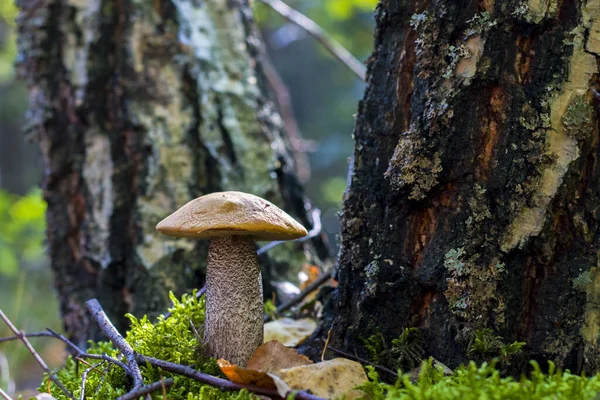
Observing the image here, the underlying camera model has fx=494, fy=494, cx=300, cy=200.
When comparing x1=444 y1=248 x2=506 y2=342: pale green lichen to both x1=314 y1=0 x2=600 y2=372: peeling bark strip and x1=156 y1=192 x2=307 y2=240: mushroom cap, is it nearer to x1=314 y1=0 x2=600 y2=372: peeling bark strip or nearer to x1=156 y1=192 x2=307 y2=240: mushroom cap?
x1=314 y1=0 x2=600 y2=372: peeling bark strip

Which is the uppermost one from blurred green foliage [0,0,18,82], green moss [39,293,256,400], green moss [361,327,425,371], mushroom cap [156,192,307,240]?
blurred green foliage [0,0,18,82]

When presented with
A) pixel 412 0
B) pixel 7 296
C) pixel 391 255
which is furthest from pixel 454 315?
pixel 7 296

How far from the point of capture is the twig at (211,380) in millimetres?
1264

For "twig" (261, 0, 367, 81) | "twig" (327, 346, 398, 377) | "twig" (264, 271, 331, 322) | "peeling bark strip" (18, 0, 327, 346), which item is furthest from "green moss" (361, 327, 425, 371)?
"twig" (261, 0, 367, 81)

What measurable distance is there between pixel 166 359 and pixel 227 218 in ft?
1.94

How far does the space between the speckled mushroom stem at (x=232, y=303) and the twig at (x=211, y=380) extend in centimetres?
23

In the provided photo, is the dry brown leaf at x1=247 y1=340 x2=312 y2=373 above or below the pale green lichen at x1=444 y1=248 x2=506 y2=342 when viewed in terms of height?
below

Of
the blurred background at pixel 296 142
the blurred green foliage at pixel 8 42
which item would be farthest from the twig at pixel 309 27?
the blurred green foliage at pixel 8 42

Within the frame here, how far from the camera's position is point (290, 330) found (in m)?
2.01

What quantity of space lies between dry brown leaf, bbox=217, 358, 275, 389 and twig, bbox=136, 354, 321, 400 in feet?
0.04

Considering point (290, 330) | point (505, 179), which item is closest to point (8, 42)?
point (290, 330)

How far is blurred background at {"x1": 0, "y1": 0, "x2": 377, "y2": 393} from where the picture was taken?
20.2 ft

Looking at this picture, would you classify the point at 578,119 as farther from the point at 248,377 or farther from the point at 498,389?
the point at 248,377

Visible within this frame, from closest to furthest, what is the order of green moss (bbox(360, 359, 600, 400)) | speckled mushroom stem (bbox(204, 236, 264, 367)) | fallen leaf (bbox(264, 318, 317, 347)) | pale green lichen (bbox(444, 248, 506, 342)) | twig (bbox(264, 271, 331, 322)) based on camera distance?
green moss (bbox(360, 359, 600, 400)) < pale green lichen (bbox(444, 248, 506, 342)) < speckled mushroom stem (bbox(204, 236, 264, 367)) < fallen leaf (bbox(264, 318, 317, 347)) < twig (bbox(264, 271, 331, 322))
